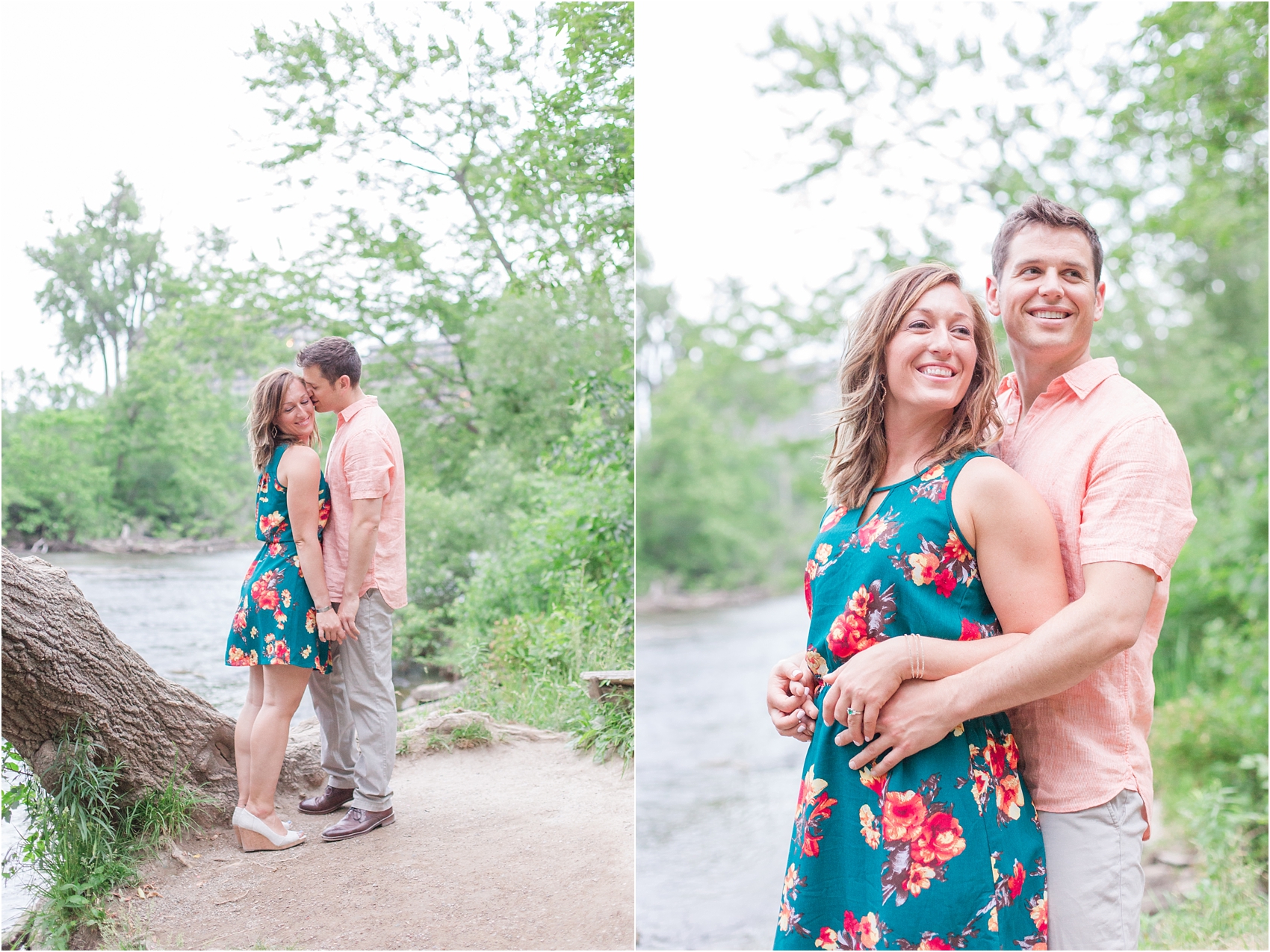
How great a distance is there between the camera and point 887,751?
1196 mm

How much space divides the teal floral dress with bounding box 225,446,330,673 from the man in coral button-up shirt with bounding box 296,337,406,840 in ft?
0.21

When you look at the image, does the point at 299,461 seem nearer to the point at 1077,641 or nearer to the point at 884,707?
the point at 884,707

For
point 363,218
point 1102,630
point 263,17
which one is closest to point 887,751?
point 1102,630

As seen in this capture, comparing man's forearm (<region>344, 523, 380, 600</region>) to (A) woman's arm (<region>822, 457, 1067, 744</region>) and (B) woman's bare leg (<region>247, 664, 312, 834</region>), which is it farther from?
(A) woman's arm (<region>822, 457, 1067, 744</region>)

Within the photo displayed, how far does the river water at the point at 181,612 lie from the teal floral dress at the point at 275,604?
0.13 feet

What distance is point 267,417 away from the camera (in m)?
2.12

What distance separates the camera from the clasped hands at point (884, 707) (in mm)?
1138

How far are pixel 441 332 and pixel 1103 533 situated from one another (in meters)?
1.71

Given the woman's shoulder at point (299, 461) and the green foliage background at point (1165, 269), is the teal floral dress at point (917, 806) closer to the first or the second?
the woman's shoulder at point (299, 461)

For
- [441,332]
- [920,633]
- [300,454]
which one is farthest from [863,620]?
[441,332]

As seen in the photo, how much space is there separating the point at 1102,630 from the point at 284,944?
1753mm

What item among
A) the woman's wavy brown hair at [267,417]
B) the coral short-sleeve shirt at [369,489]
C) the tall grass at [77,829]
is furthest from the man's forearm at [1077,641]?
the tall grass at [77,829]

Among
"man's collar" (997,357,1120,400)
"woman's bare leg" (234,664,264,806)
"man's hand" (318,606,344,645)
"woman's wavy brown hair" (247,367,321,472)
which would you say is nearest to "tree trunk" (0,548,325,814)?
"woman's bare leg" (234,664,264,806)

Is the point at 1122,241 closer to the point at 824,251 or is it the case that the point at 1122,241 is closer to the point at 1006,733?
the point at 824,251
